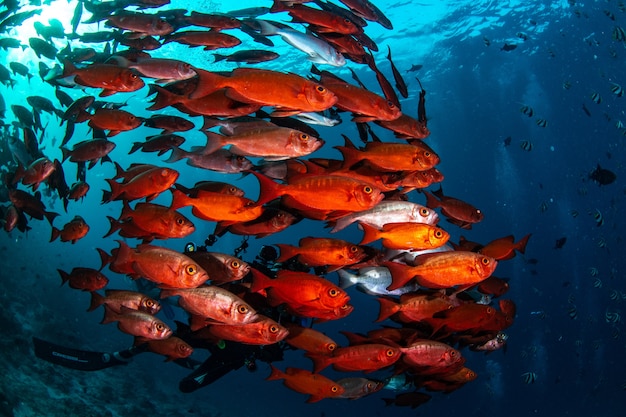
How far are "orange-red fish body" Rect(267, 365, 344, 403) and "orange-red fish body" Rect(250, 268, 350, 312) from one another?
1.38 m

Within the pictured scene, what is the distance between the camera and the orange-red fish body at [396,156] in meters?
3.84

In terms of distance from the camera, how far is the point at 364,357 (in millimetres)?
4426

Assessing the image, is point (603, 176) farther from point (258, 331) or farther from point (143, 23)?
point (143, 23)

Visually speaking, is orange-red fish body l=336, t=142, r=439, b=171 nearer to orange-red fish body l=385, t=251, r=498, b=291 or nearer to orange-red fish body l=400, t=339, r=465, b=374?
orange-red fish body l=385, t=251, r=498, b=291

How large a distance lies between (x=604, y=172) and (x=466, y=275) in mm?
11354

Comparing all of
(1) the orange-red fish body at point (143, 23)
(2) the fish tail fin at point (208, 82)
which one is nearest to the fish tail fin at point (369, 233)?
(2) the fish tail fin at point (208, 82)

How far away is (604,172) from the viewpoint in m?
12.3

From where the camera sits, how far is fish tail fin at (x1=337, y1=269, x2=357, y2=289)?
4.77 metres

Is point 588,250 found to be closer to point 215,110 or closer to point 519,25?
point 519,25

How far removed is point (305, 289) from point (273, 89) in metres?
1.92

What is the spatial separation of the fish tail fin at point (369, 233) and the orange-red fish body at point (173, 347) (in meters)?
2.95

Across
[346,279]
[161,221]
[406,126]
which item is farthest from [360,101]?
[161,221]

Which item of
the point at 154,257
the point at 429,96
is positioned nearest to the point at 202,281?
the point at 154,257

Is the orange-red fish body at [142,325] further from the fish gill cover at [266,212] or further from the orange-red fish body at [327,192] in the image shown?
the orange-red fish body at [327,192]
